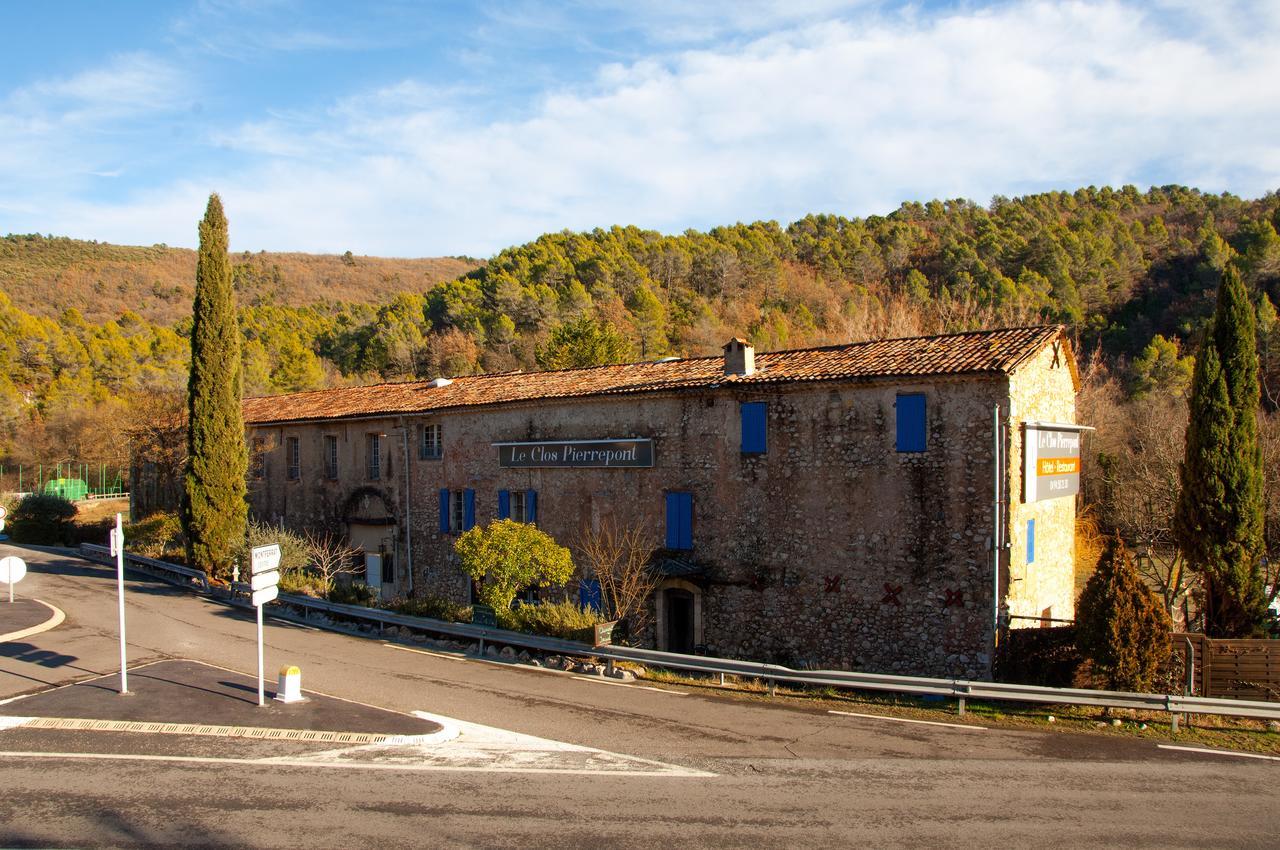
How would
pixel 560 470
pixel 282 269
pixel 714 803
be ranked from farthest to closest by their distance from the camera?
pixel 282 269 < pixel 560 470 < pixel 714 803

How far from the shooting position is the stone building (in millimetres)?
16484

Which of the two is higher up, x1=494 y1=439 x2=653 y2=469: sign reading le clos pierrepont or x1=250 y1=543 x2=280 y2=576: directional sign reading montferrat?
x1=494 y1=439 x2=653 y2=469: sign reading le clos pierrepont

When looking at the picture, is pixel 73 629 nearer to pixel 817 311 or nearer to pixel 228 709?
pixel 228 709

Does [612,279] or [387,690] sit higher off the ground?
[612,279]

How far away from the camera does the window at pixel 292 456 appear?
101ft

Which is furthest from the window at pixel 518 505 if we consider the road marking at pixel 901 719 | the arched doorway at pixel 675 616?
the road marking at pixel 901 719

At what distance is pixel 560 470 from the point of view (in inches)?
894

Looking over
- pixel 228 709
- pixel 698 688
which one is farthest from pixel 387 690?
pixel 698 688

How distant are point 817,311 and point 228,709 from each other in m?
51.4

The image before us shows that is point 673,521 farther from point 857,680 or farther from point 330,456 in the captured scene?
point 330,456

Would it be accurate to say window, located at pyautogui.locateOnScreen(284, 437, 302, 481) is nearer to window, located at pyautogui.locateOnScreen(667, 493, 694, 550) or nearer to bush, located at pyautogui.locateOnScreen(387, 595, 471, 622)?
bush, located at pyautogui.locateOnScreen(387, 595, 471, 622)

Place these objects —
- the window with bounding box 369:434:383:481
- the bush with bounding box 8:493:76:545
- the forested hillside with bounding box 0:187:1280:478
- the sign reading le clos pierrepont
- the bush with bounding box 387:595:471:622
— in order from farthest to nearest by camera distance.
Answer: the forested hillside with bounding box 0:187:1280:478
the bush with bounding box 8:493:76:545
the window with bounding box 369:434:383:481
the sign reading le clos pierrepont
the bush with bounding box 387:595:471:622

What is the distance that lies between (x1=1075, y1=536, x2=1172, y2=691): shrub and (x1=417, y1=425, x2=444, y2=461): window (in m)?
18.0

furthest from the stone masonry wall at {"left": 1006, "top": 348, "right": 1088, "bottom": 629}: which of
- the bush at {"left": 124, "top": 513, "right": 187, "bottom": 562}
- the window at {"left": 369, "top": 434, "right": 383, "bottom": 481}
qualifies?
the bush at {"left": 124, "top": 513, "right": 187, "bottom": 562}
